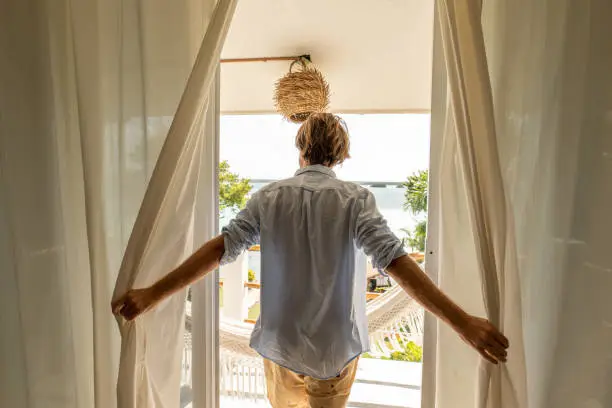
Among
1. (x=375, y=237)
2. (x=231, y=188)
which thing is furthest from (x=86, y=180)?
(x=231, y=188)

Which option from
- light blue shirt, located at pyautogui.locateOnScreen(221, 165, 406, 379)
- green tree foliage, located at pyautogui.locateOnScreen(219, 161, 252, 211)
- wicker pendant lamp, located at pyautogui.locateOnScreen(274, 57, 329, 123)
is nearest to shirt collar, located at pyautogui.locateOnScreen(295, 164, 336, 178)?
light blue shirt, located at pyautogui.locateOnScreen(221, 165, 406, 379)

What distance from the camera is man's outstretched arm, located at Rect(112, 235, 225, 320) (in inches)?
29.9

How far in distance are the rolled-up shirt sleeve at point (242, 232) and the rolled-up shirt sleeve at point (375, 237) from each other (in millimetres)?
272

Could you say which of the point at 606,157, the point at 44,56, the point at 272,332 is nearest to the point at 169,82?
the point at 44,56

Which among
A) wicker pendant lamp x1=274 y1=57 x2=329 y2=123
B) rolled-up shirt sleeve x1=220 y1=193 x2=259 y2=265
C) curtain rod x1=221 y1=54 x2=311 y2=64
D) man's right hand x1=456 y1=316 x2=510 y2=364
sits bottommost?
man's right hand x1=456 y1=316 x2=510 y2=364

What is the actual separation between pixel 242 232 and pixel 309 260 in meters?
0.19

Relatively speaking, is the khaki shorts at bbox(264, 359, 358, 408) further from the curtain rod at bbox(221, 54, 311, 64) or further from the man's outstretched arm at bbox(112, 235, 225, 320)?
the curtain rod at bbox(221, 54, 311, 64)

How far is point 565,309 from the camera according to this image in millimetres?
638

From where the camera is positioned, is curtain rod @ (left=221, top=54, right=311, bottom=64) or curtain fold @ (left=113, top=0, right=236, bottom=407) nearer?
curtain fold @ (left=113, top=0, right=236, bottom=407)

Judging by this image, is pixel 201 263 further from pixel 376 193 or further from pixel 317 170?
pixel 376 193

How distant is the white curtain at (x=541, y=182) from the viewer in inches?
23.1

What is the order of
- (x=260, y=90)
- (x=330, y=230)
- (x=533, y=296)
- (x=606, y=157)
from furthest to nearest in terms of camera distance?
(x=260, y=90)
(x=330, y=230)
(x=533, y=296)
(x=606, y=157)

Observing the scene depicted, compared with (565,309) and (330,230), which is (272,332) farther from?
(565,309)

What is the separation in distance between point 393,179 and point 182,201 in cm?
127
